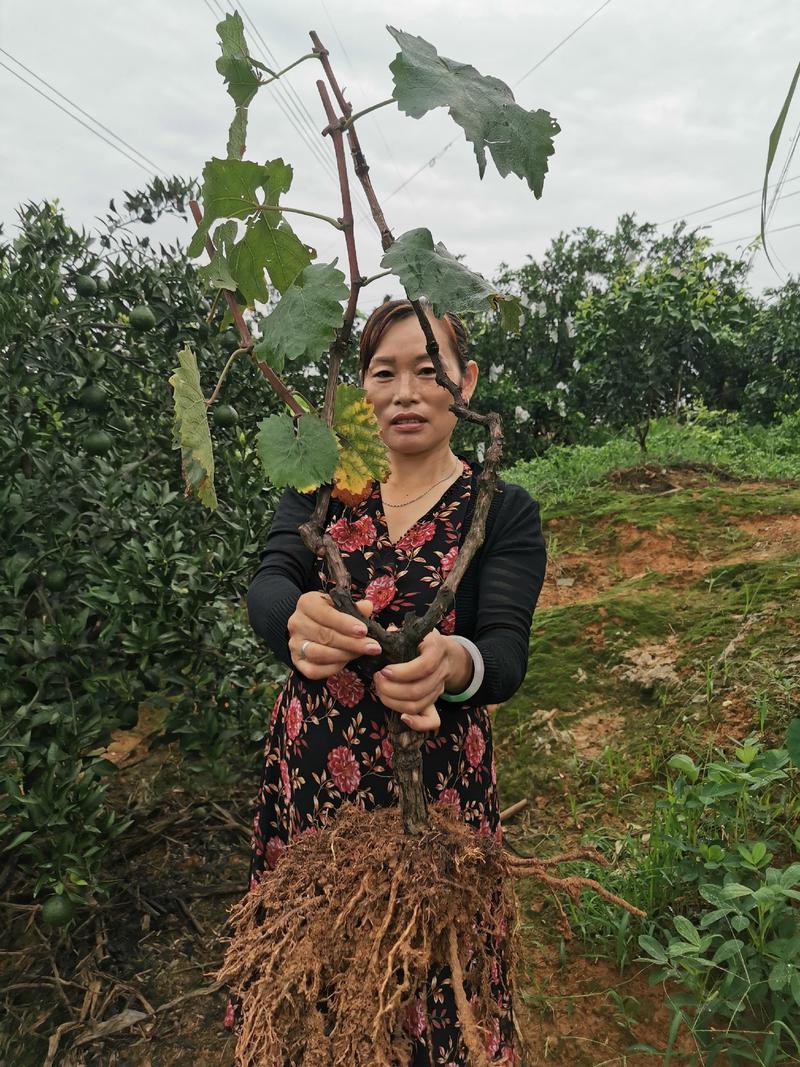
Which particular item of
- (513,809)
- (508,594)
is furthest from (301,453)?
(513,809)

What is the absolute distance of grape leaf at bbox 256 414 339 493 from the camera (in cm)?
82

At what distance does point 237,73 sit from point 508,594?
0.87 meters

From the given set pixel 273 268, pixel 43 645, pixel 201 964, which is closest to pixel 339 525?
pixel 273 268

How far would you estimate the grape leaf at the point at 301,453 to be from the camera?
815mm

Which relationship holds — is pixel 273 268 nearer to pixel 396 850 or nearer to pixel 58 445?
pixel 396 850

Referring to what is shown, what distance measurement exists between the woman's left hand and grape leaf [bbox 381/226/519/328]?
1.43ft

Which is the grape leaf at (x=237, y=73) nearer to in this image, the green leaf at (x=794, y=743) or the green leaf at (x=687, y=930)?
the green leaf at (x=794, y=743)

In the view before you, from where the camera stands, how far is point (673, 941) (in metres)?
1.36

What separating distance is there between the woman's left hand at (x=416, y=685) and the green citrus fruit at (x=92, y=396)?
4.78 ft

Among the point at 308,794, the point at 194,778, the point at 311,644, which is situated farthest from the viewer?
the point at 194,778

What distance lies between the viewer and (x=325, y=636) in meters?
0.93

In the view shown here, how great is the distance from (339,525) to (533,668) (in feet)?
6.17

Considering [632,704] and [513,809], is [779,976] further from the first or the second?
[632,704]

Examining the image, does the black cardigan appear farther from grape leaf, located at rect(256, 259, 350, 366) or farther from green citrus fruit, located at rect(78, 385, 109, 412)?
green citrus fruit, located at rect(78, 385, 109, 412)
